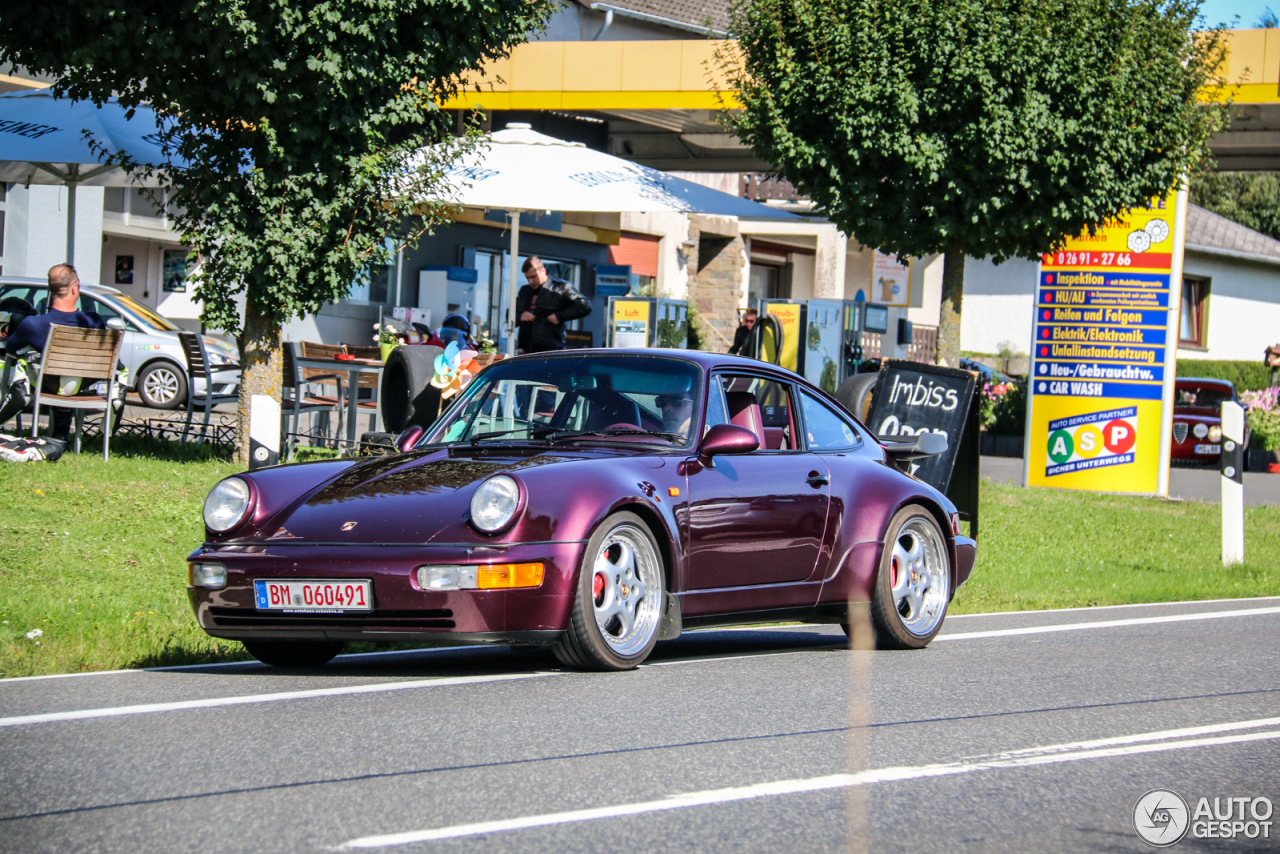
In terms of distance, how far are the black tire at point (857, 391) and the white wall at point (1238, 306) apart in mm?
35638

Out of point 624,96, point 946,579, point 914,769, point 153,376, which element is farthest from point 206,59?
point 624,96

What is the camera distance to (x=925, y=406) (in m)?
11.9

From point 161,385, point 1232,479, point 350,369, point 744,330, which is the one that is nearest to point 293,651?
point 350,369

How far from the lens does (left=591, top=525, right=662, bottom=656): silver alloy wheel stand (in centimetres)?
616

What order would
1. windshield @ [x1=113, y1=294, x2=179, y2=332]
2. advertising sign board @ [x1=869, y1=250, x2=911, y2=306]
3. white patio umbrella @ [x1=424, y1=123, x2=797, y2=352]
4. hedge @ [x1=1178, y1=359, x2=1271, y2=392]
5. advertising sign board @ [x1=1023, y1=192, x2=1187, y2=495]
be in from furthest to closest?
hedge @ [x1=1178, y1=359, x2=1271, y2=392] < advertising sign board @ [x1=869, y1=250, x2=911, y2=306] < windshield @ [x1=113, y1=294, x2=179, y2=332] < advertising sign board @ [x1=1023, y1=192, x2=1187, y2=495] < white patio umbrella @ [x1=424, y1=123, x2=797, y2=352]

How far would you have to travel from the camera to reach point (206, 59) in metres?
11.5

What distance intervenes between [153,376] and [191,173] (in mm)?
10191

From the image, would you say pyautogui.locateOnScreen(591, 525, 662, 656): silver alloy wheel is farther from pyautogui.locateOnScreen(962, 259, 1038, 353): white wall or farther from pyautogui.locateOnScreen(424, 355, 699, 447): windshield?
pyautogui.locateOnScreen(962, 259, 1038, 353): white wall

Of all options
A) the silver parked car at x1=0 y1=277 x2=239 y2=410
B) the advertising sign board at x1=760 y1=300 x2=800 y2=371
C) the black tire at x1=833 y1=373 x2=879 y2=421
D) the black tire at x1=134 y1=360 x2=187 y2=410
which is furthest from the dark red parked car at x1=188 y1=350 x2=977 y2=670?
the advertising sign board at x1=760 y1=300 x2=800 y2=371

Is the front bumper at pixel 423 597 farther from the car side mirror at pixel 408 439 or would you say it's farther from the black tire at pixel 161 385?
the black tire at pixel 161 385

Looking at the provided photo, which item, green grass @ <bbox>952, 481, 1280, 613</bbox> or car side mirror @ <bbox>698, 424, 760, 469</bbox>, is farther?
green grass @ <bbox>952, 481, 1280, 613</bbox>
